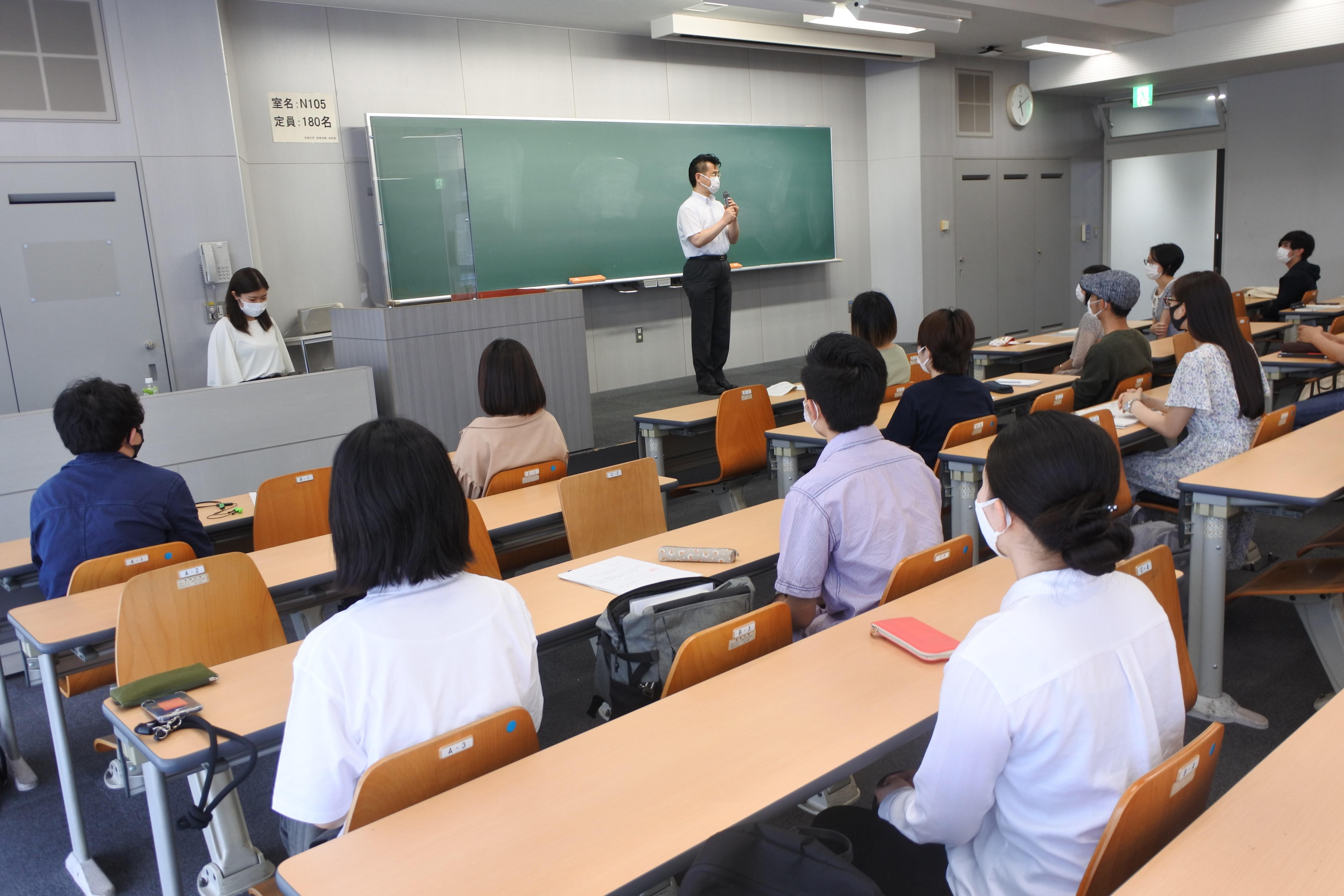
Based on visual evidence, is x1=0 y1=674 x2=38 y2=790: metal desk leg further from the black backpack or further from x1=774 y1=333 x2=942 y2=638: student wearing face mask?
the black backpack

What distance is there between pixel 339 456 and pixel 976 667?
1.04 metres

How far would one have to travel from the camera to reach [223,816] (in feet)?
7.50

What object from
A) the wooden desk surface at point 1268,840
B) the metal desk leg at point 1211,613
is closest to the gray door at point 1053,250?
the metal desk leg at point 1211,613

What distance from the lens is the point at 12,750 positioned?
300cm

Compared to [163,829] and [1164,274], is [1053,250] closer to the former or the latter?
[1164,274]

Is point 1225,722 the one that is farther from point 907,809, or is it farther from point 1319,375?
point 1319,375

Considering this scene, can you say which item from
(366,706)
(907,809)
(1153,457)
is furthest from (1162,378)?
(366,706)

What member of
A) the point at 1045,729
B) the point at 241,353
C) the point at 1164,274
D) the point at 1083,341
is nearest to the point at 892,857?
the point at 1045,729

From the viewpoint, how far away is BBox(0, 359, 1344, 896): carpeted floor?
2.49 m

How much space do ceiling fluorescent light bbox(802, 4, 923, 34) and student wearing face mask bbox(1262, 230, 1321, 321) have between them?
352cm

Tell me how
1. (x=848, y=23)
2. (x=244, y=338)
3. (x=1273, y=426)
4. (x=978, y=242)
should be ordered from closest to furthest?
(x=1273, y=426) < (x=244, y=338) < (x=848, y=23) < (x=978, y=242)

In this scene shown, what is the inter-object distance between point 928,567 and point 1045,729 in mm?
990

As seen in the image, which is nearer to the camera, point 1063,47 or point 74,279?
point 74,279

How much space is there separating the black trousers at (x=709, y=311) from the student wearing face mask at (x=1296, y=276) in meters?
4.54
